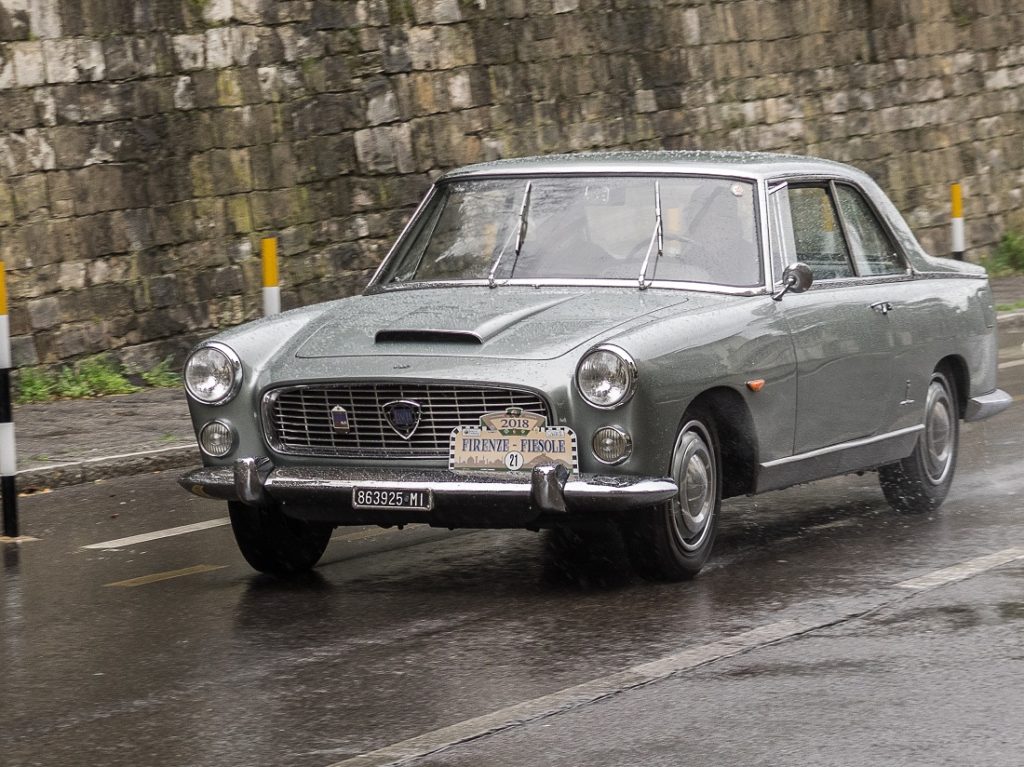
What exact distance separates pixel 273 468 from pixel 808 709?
2450mm

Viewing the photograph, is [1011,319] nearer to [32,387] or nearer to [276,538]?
[32,387]

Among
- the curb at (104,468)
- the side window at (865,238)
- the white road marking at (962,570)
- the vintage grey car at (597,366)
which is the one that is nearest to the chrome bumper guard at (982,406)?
the vintage grey car at (597,366)

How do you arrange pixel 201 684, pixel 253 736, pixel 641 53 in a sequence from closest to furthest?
1. pixel 253 736
2. pixel 201 684
3. pixel 641 53

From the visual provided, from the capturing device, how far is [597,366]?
6559 millimetres

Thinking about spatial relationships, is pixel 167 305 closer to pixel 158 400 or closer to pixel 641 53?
pixel 158 400

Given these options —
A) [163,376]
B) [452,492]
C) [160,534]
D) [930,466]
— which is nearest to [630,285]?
[452,492]

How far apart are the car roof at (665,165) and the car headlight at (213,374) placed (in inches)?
62.7

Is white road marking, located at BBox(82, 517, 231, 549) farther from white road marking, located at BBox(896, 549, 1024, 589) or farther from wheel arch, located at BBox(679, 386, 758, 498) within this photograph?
white road marking, located at BBox(896, 549, 1024, 589)

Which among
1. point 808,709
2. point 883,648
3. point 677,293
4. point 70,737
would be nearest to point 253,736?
point 70,737

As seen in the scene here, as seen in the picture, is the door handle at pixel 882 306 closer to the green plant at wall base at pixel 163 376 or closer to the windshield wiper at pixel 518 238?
the windshield wiper at pixel 518 238

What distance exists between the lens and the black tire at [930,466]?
8.63 m

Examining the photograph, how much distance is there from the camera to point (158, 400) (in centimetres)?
1316

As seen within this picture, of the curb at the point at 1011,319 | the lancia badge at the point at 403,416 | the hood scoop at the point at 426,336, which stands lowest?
the curb at the point at 1011,319

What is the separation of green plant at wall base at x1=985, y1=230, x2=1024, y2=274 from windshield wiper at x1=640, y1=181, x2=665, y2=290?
16191 millimetres
